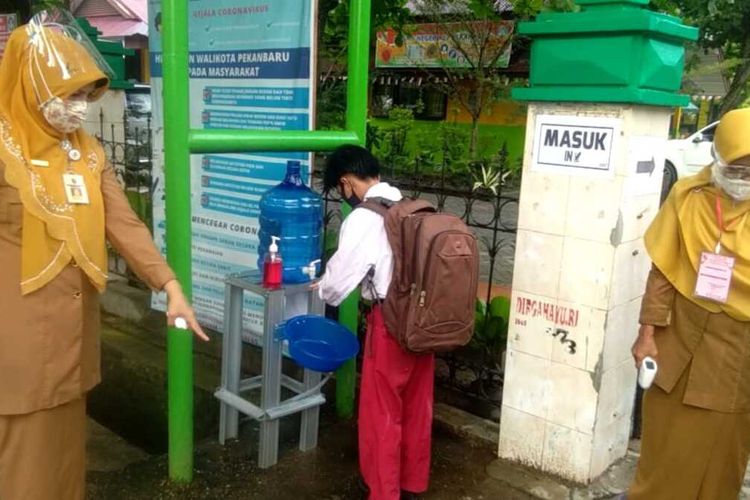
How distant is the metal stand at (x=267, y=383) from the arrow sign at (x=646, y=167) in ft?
4.95

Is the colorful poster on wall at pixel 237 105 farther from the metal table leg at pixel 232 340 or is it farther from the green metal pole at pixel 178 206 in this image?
the green metal pole at pixel 178 206

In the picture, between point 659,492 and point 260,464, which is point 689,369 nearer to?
point 659,492

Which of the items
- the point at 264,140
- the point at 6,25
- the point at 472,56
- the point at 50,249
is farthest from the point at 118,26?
the point at 50,249

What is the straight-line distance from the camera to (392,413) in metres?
2.71

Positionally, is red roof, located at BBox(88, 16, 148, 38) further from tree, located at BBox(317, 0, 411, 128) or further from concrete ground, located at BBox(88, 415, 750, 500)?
concrete ground, located at BBox(88, 415, 750, 500)

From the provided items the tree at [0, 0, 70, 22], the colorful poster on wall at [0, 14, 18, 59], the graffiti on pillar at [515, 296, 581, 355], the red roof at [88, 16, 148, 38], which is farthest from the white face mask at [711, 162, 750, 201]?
the red roof at [88, 16, 148, 38]

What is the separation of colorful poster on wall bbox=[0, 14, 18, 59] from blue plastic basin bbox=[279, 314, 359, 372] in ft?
14.5

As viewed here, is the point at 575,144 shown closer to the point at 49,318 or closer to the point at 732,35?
the point at 49,318

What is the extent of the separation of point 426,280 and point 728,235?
104cm

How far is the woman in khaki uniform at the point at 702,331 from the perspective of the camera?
2250 millimetres

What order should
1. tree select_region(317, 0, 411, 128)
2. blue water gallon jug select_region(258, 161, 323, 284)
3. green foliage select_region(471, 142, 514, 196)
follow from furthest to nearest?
tree select_region(317, 0, 411, 128) → green foliage select_region(471, 142, 514, 196) → blue water gallon jug select_region(258, 161, 323, 284)

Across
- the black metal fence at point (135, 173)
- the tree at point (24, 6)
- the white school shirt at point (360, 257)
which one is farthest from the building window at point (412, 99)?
the white school shirt at point (360, 257)

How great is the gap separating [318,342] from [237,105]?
1.37 m

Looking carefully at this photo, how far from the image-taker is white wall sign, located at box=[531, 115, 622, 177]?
265 centimetres
